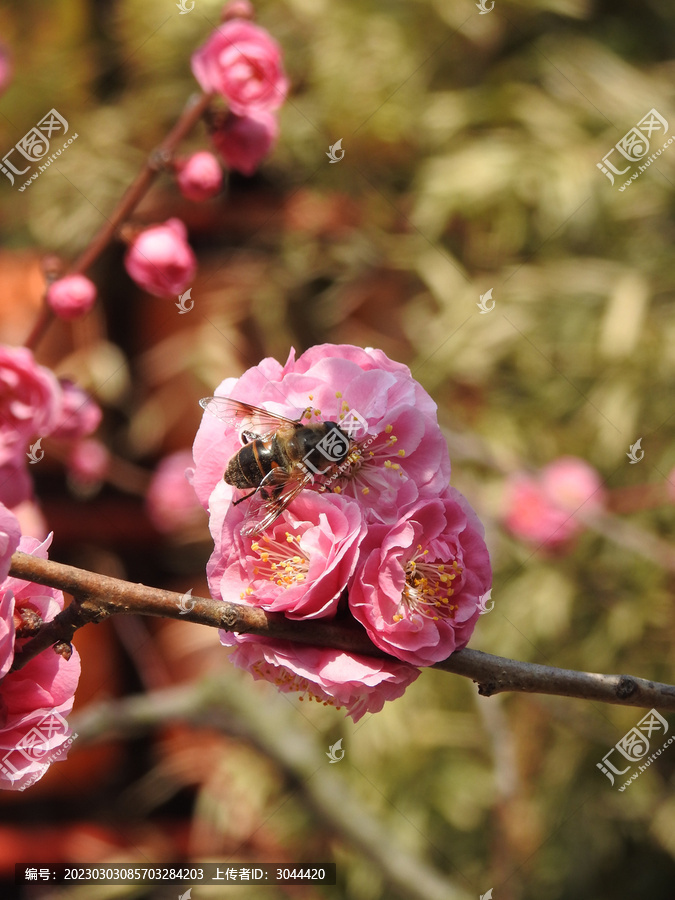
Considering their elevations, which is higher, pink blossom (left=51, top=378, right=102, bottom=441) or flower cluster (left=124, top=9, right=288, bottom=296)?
flower cluster (left=124, top=9, right=288, bottom=296)

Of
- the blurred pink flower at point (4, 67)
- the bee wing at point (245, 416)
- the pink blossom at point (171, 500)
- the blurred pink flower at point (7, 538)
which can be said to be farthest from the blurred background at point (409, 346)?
the blurred pink flower at point (7, 538)

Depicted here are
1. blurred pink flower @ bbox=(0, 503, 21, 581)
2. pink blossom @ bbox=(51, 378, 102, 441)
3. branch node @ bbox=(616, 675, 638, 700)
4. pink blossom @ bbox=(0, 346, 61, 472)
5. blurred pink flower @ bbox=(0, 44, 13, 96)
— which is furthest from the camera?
blurred pink flower @ bbox=(0, 44, 13, 96)

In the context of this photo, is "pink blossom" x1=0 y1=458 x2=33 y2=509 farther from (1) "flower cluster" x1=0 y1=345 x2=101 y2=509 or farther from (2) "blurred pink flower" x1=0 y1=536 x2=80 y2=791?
(2) "blurred pink flower" x1=0 y1=536 x2=80 y2=791

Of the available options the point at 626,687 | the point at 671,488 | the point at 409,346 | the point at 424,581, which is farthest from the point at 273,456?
the point at 409,346

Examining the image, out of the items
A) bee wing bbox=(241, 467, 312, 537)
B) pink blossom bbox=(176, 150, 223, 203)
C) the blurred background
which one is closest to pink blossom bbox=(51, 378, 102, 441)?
pink blossom bbox=(176, 150, 223, 203)

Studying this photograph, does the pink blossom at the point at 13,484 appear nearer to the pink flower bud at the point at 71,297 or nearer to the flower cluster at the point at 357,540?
the pink flower bud at the point at 71,297

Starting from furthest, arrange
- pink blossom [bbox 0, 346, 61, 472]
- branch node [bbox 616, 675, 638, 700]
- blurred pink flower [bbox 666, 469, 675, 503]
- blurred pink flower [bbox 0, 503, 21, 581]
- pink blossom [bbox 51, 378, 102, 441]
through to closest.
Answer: blurred pink flower [bbox 666, 469, 675, 503] → pink blossom [bbox 51, 378, 102, 441] → pink blossom [bbox 0, 346, 61, 472] → branch node [bbox 616, 675, 638, 700] → blurred pink flower [bbox 0, 503, 21, 581]
